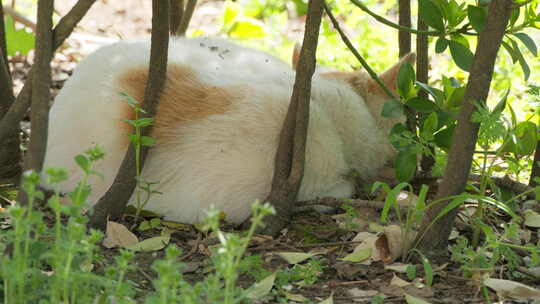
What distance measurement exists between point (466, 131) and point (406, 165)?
1.43ft

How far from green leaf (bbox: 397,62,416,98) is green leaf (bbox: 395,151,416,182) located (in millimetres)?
237

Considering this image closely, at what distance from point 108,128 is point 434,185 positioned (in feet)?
4.72

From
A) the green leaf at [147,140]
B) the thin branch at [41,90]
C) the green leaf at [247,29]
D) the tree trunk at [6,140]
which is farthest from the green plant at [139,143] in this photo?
the green leaf at [247,29]

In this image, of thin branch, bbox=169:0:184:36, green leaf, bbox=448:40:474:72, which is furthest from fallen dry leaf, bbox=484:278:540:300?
thin branch, bbox=169:0:184:36

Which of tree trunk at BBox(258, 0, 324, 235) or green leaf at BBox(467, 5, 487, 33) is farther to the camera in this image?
tree trunk at BBox(258, 0, 324, 235)

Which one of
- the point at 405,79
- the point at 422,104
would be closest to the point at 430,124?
the point at 422,104

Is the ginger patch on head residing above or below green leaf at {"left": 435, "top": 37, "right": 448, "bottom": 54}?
below

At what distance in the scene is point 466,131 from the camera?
94.7 inches

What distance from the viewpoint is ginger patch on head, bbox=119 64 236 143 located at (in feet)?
9.63

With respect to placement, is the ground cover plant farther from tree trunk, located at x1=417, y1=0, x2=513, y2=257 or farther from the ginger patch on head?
the ginger patch on head

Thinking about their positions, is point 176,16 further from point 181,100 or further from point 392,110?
point 392,110

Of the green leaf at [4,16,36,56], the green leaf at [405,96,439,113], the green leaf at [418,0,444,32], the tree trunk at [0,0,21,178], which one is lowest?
the tree trunk at [0,0,21,178]

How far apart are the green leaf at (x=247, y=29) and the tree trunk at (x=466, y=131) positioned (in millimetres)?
3483

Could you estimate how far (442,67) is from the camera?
17.0 feet
